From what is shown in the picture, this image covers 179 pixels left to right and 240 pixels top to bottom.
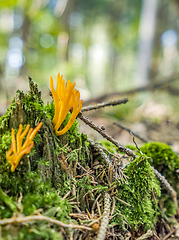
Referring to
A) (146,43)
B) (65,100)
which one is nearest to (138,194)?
(65,100)

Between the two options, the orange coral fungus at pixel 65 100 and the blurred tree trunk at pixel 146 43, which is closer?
the orange coral fungus at pixel 65 100

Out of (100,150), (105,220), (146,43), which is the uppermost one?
(146,43)

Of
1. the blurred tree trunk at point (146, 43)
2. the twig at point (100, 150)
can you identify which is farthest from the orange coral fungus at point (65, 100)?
the blurred tree trunk at point (146, 43)

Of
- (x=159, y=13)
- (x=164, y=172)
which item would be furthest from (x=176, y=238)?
(x=159, y=13)

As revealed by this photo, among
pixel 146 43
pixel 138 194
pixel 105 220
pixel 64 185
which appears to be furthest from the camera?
pixel 146 43

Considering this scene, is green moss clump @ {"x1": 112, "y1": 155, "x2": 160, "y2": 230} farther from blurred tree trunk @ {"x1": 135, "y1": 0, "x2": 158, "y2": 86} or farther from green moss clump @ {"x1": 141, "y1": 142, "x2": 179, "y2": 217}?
blurred tree trunk @ {"x1": 135, "y1": 0, "x2": 158, "y2": 86}

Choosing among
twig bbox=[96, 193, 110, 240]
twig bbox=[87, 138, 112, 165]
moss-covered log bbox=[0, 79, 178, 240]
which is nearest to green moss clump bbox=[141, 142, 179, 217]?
moss-covered log bbox=[0, 79, 178, 240]

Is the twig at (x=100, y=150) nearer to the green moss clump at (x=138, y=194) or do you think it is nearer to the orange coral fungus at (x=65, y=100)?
the green moss clump at (x=138, y=194)

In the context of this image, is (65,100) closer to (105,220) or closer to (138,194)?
(105,220)

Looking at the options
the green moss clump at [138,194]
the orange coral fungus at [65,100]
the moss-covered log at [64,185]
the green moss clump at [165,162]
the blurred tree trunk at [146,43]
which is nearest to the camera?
the moss-covered log at [64,185]
